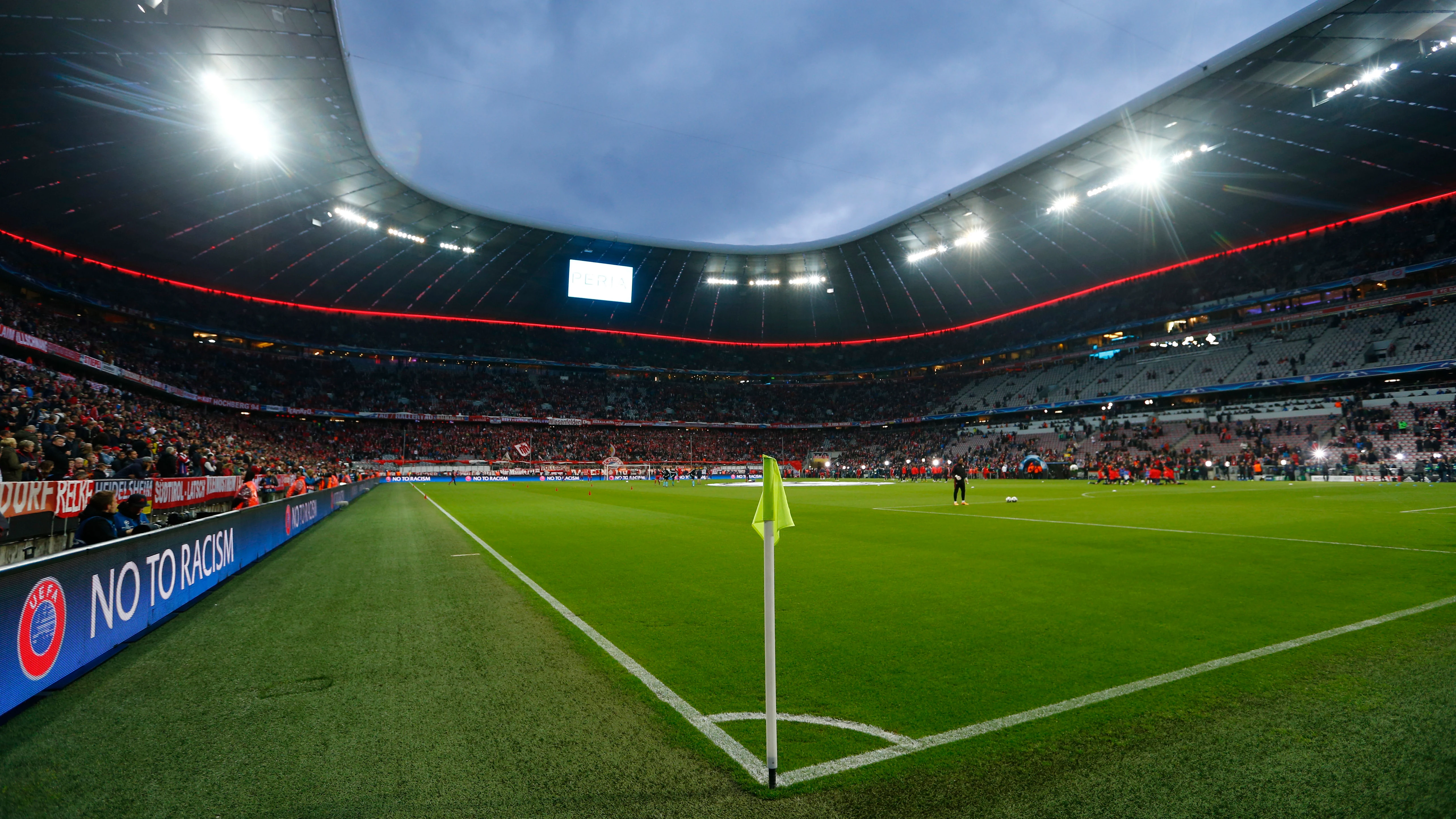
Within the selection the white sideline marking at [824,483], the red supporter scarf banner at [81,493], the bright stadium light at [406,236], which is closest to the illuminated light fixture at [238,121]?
the bright stadium light at [406,236]

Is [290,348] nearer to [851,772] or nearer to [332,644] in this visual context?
[332,644]

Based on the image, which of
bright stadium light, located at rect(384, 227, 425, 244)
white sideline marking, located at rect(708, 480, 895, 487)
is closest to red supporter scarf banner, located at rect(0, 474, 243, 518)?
white sideline marking, located at rect(708, 480, 895, 487)

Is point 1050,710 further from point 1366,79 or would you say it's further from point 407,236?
point 407,236

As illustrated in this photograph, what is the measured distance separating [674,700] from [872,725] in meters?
1.29

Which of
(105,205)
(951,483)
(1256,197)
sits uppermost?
(1256,197)

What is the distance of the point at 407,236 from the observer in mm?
47125

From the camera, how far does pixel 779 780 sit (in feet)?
9.61

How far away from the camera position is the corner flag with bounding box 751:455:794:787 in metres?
2.83

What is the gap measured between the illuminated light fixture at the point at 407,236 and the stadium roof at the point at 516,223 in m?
0.29

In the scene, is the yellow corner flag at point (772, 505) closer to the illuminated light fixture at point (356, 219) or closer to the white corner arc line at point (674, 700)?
the white corner arc line at point (674, 700)

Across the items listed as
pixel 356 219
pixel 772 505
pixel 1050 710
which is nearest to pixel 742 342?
pixel 356 219

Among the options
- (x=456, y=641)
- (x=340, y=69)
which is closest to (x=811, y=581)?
(x=456, y=641)

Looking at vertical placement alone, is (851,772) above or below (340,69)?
below

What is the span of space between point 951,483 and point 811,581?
3526cm
